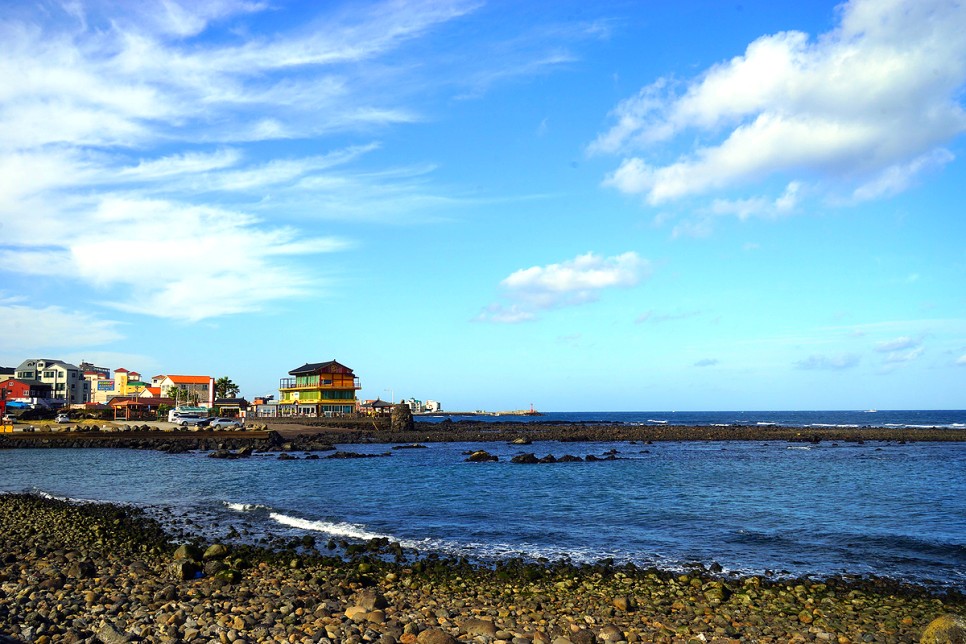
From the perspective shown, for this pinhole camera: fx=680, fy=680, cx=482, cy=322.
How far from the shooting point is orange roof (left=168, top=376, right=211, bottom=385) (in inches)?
4744

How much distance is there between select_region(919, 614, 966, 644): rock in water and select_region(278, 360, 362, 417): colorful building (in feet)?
309

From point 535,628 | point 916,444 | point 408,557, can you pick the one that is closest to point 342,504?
point 408,557

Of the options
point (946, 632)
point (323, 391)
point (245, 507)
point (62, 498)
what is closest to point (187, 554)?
point (245, 507)

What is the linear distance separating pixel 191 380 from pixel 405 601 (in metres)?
120

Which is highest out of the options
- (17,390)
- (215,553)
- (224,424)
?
(17,390)

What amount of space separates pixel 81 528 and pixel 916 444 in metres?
→ 83.2

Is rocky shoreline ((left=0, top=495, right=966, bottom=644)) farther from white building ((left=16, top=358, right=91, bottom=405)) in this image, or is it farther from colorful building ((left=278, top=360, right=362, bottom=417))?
white building ((left=16, top=358, right=91, bottom=405))

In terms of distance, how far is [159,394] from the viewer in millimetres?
119375

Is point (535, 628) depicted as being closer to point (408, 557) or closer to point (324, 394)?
point (408, 557)

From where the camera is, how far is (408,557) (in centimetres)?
1800

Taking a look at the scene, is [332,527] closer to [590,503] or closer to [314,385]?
[590,503]

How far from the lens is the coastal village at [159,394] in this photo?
100 meters

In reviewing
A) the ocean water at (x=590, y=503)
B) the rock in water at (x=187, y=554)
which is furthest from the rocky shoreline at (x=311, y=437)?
the rock in water at (x=187, y=554)

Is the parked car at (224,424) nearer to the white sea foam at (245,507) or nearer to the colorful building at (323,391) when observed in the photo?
the colorful building at (323,391)
